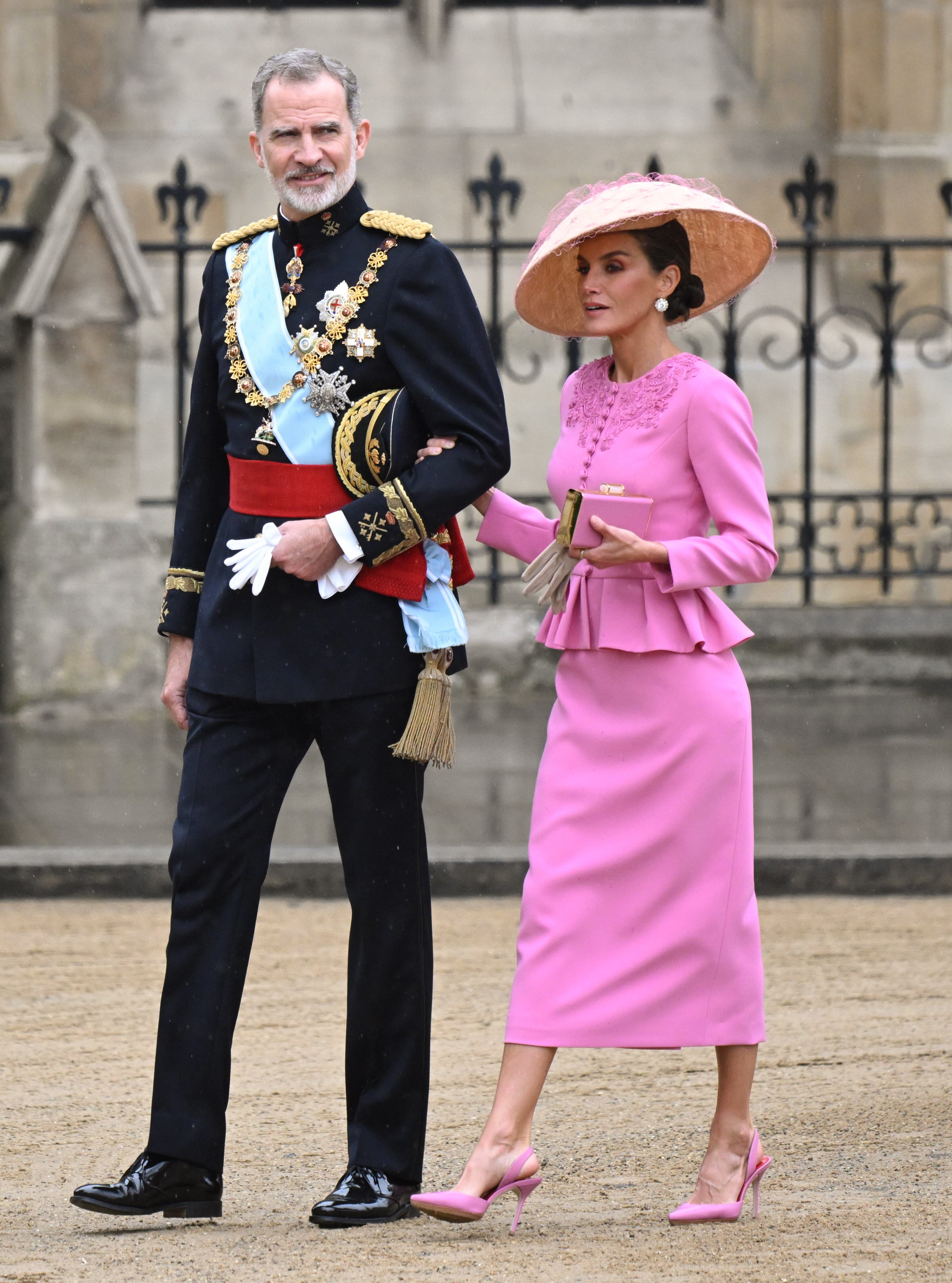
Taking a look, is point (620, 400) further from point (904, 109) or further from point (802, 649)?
point (904, 109)

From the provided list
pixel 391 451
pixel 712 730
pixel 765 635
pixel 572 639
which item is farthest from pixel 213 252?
pixel 765 635

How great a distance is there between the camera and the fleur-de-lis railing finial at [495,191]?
34.0ft

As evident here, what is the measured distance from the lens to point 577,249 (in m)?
4.19

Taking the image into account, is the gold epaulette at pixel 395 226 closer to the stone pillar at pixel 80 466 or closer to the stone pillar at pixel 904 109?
the stone pillar at pixel 80 466

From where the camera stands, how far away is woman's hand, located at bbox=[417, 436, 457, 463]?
398cm

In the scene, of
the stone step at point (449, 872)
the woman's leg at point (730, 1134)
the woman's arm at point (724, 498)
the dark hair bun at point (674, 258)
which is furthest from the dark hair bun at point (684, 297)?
the stone step at point (449, 872)

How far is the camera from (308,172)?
397 cm

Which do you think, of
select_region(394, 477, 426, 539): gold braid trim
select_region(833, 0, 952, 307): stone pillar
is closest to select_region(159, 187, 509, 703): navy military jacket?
select_region(394, 477, 426, 539): gold braid trim

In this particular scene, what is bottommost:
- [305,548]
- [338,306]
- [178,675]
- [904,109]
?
[178,675]

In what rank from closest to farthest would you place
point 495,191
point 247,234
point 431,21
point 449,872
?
point 247,234, point 449,872, point 495,191, point 431,21

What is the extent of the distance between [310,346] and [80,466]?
20.1 ft

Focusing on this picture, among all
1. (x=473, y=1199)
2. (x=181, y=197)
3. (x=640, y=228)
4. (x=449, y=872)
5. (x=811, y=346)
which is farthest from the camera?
(x=811, y=346)

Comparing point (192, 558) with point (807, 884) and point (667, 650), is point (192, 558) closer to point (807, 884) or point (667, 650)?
point (667, 650)

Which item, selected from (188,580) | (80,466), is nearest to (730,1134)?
(188,580)
